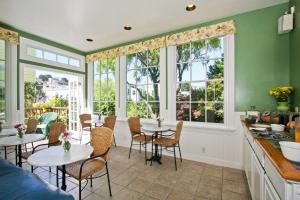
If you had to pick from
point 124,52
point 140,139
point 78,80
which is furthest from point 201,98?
point 78,80

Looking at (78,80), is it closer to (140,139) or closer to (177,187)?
(140,139)

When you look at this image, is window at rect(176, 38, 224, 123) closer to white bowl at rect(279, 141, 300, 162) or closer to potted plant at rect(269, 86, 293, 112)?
potted plant at rect(269, 86, 293, 112)

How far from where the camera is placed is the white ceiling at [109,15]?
258cm

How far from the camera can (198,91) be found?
3395 mm

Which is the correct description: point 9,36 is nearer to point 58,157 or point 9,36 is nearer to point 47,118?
point 47,118

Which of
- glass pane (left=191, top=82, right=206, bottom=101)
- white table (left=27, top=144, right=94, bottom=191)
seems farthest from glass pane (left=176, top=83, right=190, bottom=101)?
white table (left=27, top=144, right=94, bottom=191)

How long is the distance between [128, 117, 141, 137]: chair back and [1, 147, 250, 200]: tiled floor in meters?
0.65

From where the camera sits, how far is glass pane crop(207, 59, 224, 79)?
3156 millimetres

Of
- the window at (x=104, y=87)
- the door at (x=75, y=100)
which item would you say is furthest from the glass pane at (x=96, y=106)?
the door at (x=75, y=100)

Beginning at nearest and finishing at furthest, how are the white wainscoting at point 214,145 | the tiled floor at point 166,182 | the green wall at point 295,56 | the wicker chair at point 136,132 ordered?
1. the tiled floor at point 166,182
2. the green wall at point 295,56
3. the white wainscoting at point 214,145
4. the wicker chair at point 136,132

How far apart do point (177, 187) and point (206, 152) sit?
1.19 meters

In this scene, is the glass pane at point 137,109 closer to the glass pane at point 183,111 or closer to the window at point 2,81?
the glass pane at point 183,111

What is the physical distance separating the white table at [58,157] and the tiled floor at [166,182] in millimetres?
723

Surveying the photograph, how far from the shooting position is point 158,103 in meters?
3.82
